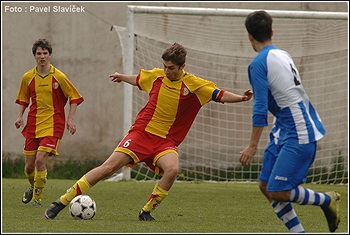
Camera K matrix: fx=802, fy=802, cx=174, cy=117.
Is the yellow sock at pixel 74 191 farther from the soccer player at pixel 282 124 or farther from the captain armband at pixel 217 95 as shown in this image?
the soccer player at pixel 282 124

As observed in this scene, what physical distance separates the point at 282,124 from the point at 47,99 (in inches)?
174

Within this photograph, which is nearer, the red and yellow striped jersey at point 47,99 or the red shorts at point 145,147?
the red shorts at point 145,147

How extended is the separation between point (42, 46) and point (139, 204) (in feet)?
7.49

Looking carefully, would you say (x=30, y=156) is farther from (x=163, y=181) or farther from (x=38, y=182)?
(x=163, y=181)

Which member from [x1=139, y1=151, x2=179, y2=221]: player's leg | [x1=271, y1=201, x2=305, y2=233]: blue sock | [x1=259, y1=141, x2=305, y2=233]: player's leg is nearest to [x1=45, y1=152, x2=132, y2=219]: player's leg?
[x1=139, y1=151, x2=179, y2=221]: player's leg

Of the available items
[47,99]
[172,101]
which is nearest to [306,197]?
[172,101]

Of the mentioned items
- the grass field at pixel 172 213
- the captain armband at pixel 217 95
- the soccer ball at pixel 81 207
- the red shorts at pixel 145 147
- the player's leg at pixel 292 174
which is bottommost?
the grass field at pixel 172 213

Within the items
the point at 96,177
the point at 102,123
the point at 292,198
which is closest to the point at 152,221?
the point at 96,177

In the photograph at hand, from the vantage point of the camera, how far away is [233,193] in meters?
12.1

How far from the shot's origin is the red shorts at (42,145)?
9656 millimetres

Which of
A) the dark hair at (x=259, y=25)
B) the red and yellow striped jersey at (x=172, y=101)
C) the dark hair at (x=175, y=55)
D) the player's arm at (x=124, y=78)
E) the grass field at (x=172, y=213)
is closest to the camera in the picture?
the dark hair at (x=259, y=25)

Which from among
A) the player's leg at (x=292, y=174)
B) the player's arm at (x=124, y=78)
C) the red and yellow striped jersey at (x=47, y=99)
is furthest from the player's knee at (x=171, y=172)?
the red and yellow striped jersey at (x=47, y=99)

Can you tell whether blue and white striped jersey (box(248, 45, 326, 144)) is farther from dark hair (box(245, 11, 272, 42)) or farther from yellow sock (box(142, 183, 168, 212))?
yellow sock (box(142, 183, 168, 212))

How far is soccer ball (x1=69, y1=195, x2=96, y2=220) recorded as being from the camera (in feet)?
24.7
